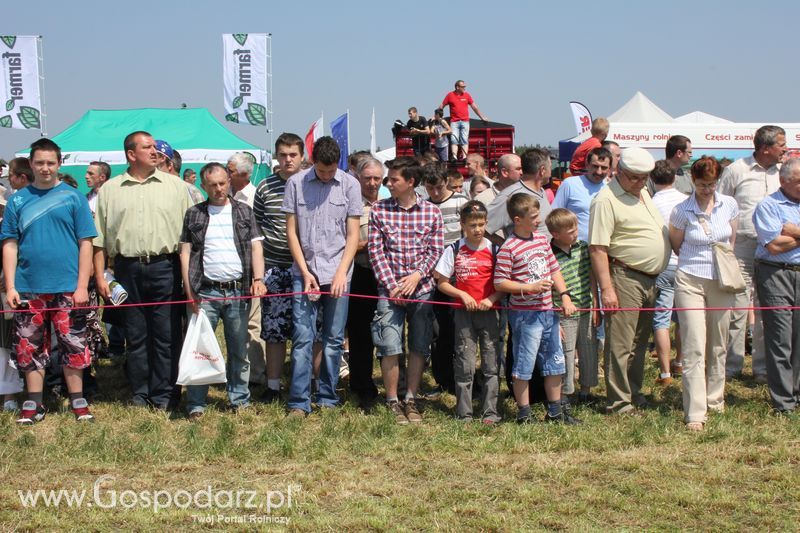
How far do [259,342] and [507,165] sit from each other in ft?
8.64

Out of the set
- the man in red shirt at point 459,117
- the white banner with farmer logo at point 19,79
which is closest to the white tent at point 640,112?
the man in red shirt at point 459,117

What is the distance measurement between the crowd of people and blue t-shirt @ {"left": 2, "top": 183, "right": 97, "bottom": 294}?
0.01 meters

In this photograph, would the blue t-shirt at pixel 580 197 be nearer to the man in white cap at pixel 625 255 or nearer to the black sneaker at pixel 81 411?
the man in white cap at pixel 625 255

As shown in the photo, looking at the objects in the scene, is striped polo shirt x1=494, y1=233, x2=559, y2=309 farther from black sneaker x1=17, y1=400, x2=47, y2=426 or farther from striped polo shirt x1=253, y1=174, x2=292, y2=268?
black sneaker x1=17, y1=400, x2=47, y2=426

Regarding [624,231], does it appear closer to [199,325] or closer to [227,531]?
[199,325]

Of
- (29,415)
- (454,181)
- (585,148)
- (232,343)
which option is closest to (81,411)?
(29,415)

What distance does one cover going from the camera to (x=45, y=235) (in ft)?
20.9

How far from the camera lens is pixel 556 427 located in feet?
19.8

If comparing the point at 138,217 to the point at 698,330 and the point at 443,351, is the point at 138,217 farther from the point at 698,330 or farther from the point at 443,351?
the point at 698,330

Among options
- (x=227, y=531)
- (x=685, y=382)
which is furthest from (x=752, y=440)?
(x=227, y=531)

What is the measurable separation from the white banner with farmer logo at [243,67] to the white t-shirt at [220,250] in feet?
49.7

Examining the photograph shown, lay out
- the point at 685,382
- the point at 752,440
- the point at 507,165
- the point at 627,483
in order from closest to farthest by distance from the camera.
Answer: the point at 627,483 < the point at 752,440 < the point at 685,382 < the point at 507,165

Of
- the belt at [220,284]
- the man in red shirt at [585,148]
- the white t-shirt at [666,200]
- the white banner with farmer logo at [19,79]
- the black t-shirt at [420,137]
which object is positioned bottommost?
the belt at [220,284]

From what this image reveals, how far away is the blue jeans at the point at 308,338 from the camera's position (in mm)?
6496
